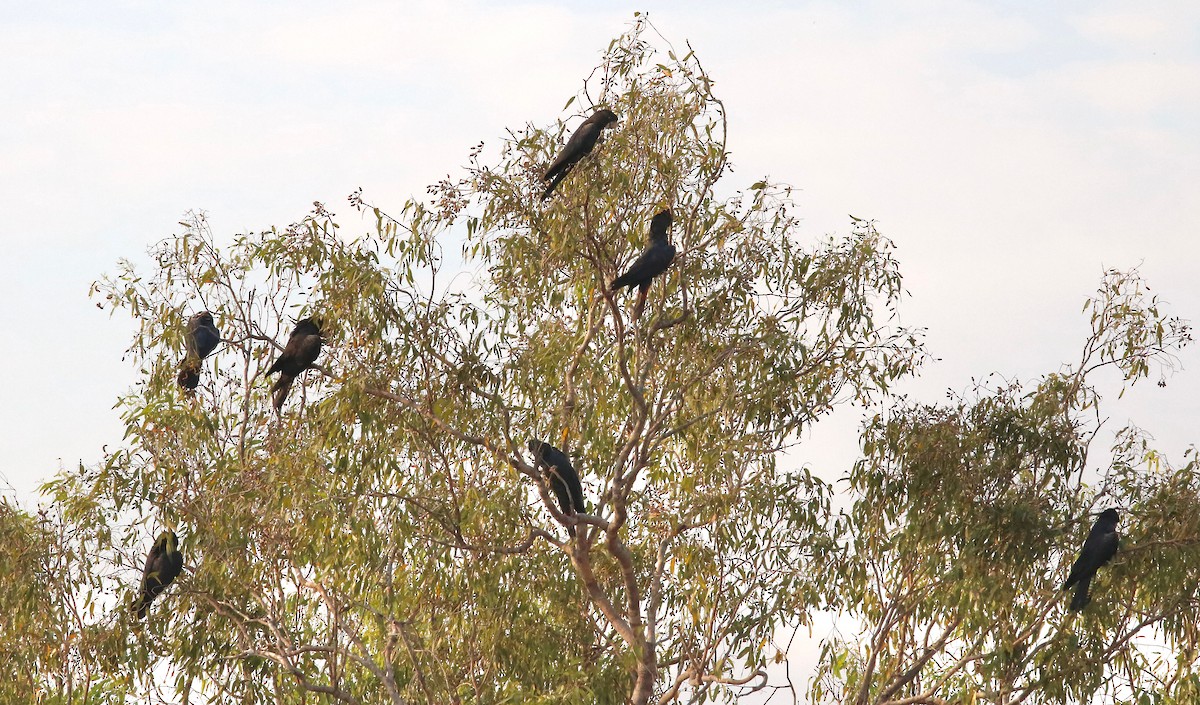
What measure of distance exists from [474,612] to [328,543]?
0.99 metres

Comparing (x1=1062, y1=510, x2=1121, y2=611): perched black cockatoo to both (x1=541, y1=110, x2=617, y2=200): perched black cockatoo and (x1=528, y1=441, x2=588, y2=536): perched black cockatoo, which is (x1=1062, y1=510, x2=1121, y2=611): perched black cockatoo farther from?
(x1=541, y1=110, x2=617, y2=200): perched black cockatoo

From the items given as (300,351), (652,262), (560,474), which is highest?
(652,262)

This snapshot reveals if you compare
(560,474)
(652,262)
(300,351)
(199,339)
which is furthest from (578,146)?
(199,339)

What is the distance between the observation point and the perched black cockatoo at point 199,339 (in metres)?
9.38

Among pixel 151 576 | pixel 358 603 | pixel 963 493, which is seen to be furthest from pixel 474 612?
pixel 963 493

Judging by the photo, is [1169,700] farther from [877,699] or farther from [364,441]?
[364,441]

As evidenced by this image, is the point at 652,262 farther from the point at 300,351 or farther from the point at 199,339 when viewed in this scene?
the point at 199,339

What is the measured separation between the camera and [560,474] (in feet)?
28.7

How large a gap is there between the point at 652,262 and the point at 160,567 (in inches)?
150

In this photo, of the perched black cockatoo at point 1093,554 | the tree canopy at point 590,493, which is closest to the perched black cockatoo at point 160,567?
the tree canopy at point 590,493

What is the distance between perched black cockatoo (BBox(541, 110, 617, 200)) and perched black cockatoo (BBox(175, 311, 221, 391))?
7.84ft

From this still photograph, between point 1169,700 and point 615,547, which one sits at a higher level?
point 615,547

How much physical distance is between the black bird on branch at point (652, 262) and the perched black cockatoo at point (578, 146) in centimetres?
65

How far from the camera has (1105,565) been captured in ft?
29.3
